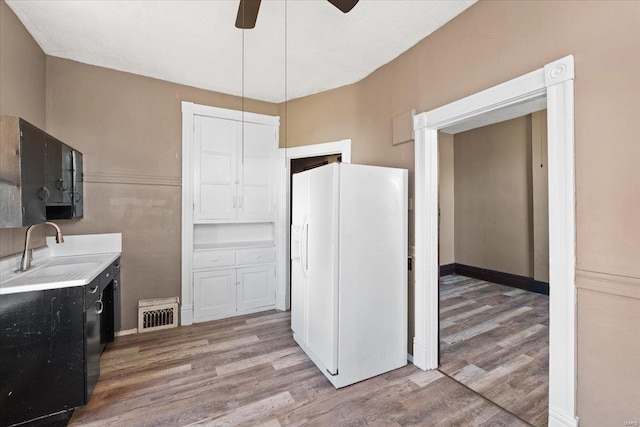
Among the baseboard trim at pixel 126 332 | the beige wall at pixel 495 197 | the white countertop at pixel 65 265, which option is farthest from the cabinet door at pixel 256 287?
the beige wall at pixel 495 197

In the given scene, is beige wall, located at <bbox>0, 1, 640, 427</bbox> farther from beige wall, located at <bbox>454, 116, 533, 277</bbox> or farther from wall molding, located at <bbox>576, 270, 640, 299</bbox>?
beige wall, located at <bbox>454, 116, 533, 277</bbox>

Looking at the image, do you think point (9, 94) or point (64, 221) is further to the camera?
point (64, 221)

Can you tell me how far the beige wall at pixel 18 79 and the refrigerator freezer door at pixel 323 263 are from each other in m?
2.32

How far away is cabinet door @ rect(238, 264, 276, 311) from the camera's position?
11.9 ft

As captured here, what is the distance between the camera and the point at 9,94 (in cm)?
210

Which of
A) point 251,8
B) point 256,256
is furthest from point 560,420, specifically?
point 256,256

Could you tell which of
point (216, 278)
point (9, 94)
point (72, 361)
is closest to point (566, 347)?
point (72, 361)

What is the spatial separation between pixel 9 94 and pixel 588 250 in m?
4.05

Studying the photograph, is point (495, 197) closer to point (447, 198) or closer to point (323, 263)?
point (447, 198)

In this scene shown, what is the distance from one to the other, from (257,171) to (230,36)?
5.52 ft

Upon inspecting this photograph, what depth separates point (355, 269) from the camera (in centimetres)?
225

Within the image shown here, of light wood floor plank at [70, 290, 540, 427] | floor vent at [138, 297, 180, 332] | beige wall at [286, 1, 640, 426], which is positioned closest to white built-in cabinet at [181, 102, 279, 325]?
floor vent at [138, 297, 180, 332]

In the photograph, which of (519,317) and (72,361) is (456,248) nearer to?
(519,317)

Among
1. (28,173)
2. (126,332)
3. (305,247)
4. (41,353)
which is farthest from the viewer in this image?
(126,332)
